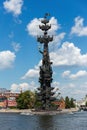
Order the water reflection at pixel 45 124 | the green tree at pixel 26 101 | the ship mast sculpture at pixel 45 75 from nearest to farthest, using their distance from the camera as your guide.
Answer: the water reflection at pixel 45 124, the ship mast sculpture at pixel 45 75, the green tree at pixel 26 101

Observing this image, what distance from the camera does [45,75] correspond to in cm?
13000

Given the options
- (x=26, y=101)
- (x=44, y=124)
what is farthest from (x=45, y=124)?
(x=26, y=101)

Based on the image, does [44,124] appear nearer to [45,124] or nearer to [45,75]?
[45,124]

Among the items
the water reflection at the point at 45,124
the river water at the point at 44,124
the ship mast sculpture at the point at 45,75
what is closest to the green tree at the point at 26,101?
the ship mast sculpture at the point at 45,75

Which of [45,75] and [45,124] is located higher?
[45,75]

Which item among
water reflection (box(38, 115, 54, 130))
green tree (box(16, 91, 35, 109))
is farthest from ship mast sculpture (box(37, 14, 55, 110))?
water reflection (box(38, 115, 54, 130))

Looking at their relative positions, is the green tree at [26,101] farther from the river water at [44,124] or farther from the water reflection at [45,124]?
the water reflection at [45,124]

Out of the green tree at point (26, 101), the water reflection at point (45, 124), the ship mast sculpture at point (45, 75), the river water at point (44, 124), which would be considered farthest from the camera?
the green tree at point (26, 101)

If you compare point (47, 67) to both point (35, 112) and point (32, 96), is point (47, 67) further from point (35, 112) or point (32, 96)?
point (32, 96)

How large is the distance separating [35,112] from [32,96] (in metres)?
48.4

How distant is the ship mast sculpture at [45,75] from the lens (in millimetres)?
130875

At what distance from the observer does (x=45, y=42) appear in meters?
134

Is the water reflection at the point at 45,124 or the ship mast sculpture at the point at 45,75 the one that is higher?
the ship mast sculpture at the point at 45,75

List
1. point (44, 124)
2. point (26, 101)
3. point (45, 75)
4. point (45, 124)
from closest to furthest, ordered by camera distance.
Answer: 1. point (45, 124)
2. point (44, 124)
3. point (45, 75)
4. point (26, 101)
